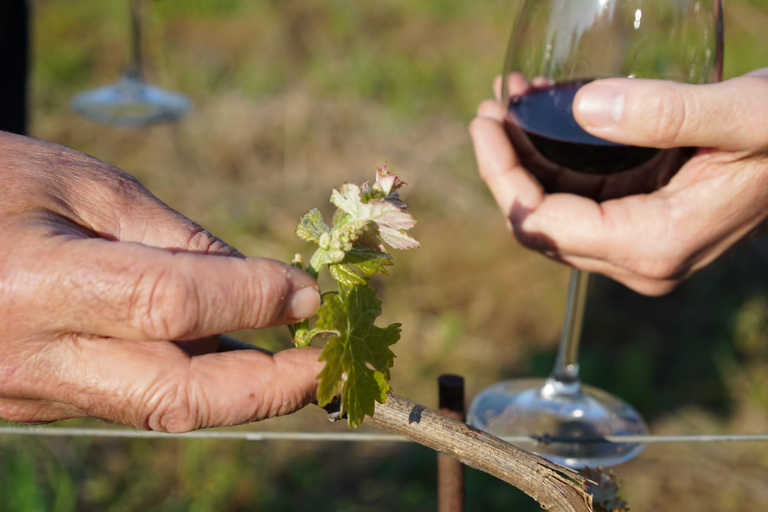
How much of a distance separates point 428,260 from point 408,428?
375 cm

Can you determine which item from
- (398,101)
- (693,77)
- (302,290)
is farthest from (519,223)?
(398,101)

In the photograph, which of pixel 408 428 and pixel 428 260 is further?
pixel 428 260

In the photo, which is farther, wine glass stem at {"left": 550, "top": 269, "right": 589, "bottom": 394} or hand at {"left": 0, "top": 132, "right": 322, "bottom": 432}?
wine glass stem at {"left": 550, "top": 269, "right": 589, "bottom": 394}

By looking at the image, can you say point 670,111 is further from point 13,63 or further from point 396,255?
point 396,255

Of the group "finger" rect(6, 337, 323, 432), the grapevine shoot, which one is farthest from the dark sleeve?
the grapevine shoot

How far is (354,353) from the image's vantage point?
3.23ft

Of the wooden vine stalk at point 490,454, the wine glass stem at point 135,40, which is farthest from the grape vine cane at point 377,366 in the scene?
the wine glass stem at point 135,40

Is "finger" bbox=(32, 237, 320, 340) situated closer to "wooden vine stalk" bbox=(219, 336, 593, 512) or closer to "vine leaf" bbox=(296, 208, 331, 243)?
"vine leaf" bbox=(296, 208, 331, 243)

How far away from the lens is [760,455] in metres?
3.27

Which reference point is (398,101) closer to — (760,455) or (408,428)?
(760,455)

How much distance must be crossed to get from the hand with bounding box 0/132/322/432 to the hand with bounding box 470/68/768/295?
2.52 feet

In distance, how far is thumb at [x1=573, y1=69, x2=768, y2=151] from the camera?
1345mm

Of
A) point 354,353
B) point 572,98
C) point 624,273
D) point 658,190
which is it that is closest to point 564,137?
point 572,98

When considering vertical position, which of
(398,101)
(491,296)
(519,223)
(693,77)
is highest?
(398,101)
